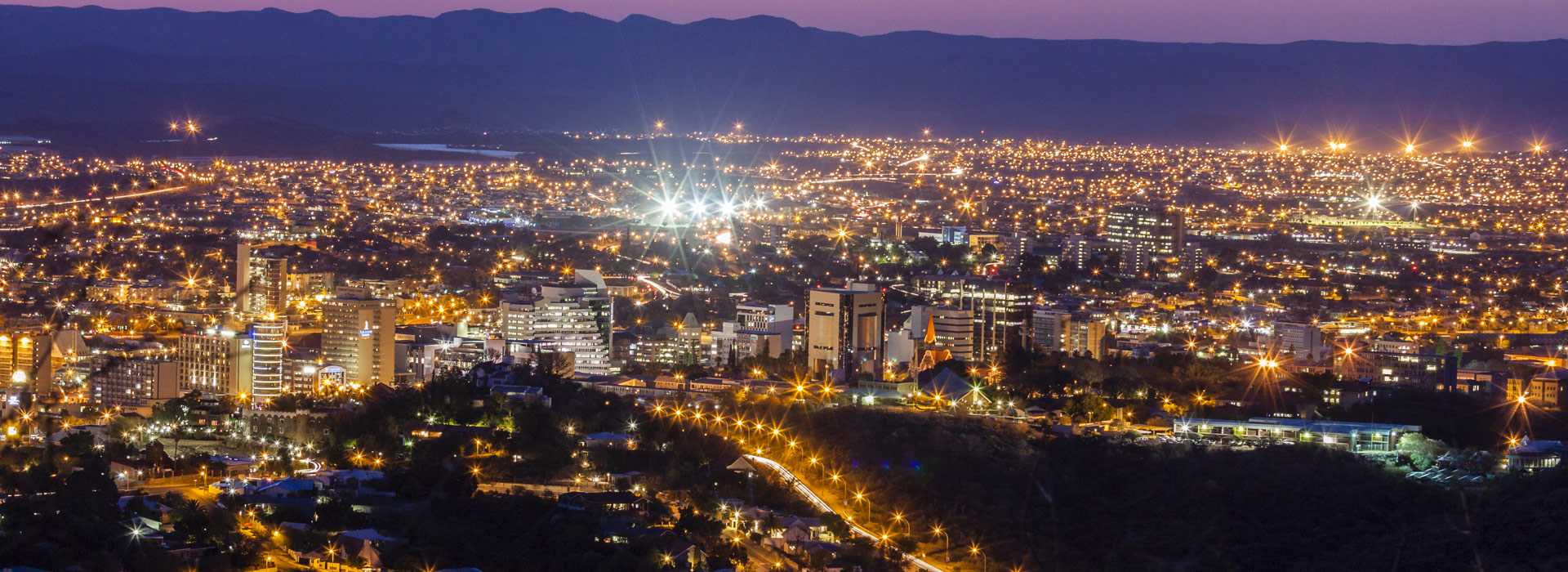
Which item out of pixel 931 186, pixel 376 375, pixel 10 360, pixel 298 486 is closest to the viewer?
pixel 298 486

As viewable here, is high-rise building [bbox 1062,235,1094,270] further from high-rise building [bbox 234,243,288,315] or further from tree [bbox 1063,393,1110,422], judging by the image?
tree [bbox 1063,393,1110,422]

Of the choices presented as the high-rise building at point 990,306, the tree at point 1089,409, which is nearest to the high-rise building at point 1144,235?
the high-rise building at point 990,306

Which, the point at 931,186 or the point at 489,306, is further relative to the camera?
the point at 931,186

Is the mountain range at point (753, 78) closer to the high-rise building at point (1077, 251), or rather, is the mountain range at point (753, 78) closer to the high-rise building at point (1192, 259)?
the high-rise building at point (1192, 259)

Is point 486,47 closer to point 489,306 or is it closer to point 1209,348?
point 489,306

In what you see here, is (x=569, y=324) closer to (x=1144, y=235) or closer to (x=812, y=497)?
(x=812, y=497)

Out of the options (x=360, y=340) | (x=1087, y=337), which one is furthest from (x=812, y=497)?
(x=1087, y=337)

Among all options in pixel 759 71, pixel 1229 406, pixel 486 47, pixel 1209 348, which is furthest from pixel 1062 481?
pixel 486 47
